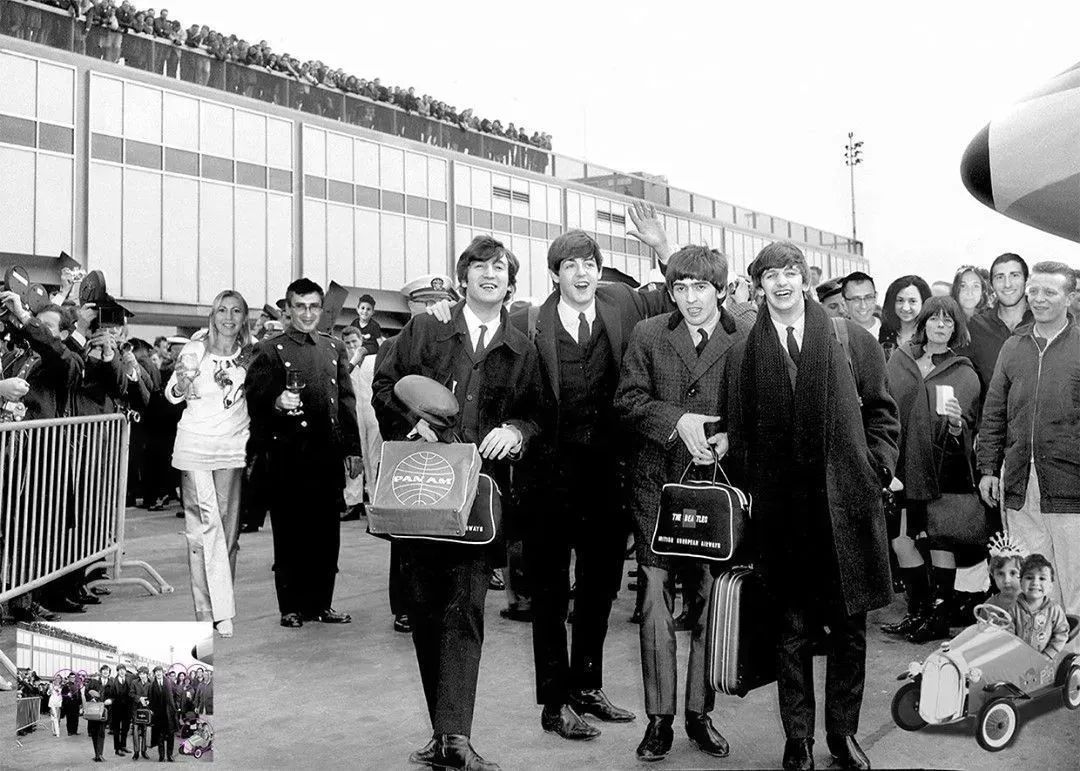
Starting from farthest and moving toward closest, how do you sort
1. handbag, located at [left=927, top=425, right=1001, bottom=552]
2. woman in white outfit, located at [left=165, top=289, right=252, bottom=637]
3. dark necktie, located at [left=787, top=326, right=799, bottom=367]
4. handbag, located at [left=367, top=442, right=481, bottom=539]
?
woman in white outfit, located at [left=165, top=289, right=252, bottom=637]
handbag, located at [left=927, top=425, right=1001, bottom=552]
dark necktie, located at [left=787, top=326, right=799, bottom=367]
handbag, located at [left=367, top=442, right=481, bottom=539]

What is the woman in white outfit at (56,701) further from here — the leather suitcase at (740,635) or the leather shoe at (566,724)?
the leather suitcase at (740,635)

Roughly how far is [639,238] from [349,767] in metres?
2.44

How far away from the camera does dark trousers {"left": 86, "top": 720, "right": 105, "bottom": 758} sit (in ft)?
12.6

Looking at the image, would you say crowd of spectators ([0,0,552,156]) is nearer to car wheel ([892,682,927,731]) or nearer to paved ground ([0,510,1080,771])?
paved ground ([0,510,1080,771])

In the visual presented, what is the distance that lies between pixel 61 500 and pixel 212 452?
118 cm

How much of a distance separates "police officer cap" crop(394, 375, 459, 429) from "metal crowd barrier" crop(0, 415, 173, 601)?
2781mm

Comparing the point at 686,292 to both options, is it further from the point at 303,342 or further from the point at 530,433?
the point at 303,342

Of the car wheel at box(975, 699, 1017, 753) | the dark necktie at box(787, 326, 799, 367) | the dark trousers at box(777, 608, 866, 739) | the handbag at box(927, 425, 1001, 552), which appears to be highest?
the dark necktie at box(787, 326, 799, 367)

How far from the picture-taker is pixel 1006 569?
15.0 ft

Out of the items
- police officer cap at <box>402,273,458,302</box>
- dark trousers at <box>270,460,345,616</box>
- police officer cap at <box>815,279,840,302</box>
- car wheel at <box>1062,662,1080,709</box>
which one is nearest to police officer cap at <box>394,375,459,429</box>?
car wheel at <box>1062,662,1080,709</box>

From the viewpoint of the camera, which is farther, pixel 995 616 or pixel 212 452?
pixel 212 452

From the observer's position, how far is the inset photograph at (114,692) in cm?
383

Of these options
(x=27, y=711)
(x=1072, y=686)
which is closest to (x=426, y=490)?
(x=27, y=711)

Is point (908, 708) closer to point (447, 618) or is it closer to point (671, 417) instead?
point (671, 417)
